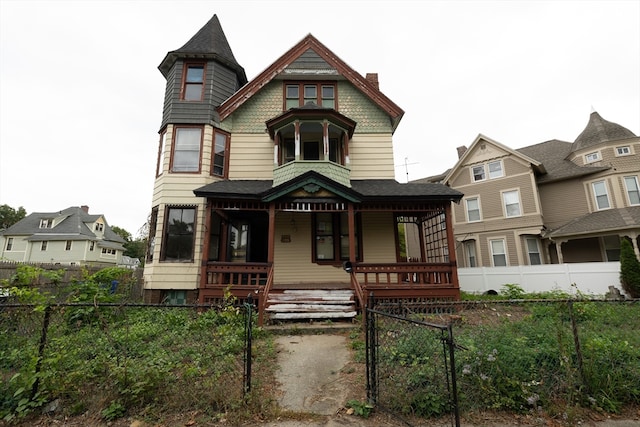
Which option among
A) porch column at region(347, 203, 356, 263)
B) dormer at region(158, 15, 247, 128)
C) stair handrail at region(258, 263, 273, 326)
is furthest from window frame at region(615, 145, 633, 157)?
dormer at region(158, 15, 247, 128)

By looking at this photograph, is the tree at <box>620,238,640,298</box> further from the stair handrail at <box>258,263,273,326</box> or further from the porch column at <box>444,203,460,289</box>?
the stair handrail at <box>258,263,273,326</box>

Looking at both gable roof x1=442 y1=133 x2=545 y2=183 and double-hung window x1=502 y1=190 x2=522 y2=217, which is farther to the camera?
double-hung window x1=502 y1=190 x2=522 y2=217

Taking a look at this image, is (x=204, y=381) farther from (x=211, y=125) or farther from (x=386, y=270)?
(x=211, y=125)

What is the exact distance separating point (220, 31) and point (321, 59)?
5067 mm

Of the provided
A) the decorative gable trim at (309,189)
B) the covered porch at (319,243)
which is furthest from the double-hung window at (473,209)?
the decorative gable trim at (309,189)

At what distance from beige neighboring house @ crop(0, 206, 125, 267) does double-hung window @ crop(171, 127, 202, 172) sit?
32076mm

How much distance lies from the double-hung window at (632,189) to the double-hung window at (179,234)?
71.7 ft

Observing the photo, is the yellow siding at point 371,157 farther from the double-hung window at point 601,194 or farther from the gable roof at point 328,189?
the double-hung window at point 601,194

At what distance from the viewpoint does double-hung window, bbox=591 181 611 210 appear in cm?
1661

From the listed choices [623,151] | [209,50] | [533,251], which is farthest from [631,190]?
[209,50]

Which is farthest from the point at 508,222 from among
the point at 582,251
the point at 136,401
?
the point at 136,401

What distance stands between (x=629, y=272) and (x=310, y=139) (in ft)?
45.8

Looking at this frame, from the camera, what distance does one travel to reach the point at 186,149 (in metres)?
11.5

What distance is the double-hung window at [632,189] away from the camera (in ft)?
52.3
